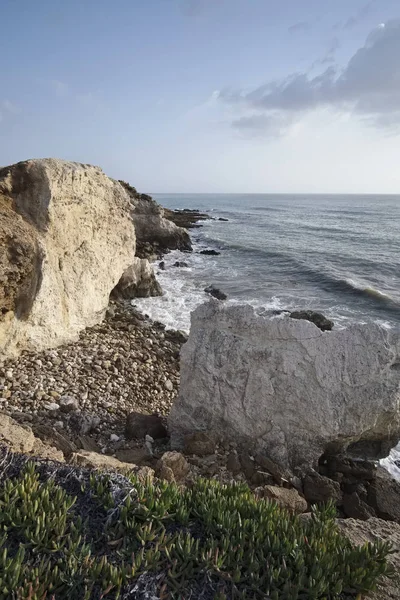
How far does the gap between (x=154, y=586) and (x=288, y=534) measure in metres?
1.56

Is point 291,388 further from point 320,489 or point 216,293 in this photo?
point 216,293

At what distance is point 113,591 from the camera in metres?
3.66

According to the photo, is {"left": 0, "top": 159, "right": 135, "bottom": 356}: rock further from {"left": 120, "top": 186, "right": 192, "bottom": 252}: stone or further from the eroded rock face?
{"left": 120, "top": 186, "right": 192, "bottom": 252}: stone

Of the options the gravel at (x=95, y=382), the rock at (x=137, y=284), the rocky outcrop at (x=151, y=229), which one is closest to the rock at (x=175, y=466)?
the gravel at (x=95, y=382)

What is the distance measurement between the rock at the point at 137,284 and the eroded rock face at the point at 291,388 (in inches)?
416

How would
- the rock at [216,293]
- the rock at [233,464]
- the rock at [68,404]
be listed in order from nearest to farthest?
the rock at [233,464]
the rock at [68,404]
the rock at [216,293]

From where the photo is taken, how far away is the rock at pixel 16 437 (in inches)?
237

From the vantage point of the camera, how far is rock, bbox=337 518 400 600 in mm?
4066

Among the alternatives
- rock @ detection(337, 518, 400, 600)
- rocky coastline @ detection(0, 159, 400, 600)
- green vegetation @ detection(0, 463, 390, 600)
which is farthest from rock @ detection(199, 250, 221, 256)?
green vegetation @ detection(0, 463, 390, 600)

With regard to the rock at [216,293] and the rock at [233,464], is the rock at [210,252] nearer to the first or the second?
the rock at [216,293]

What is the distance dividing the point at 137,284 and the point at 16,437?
13.1m

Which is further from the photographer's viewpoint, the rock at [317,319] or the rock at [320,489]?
the rock at [317,319]

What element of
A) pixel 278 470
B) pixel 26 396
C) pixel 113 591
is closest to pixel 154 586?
pixel 113 591

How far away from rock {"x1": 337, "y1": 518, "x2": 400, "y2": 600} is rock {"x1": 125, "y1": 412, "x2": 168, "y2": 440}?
14.1ft
